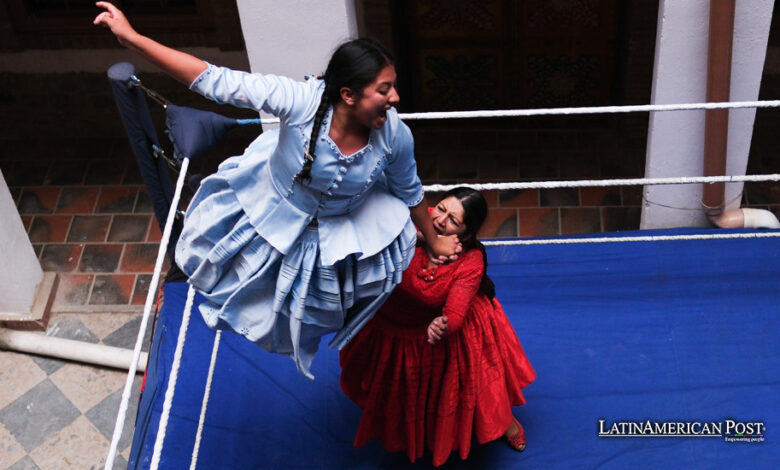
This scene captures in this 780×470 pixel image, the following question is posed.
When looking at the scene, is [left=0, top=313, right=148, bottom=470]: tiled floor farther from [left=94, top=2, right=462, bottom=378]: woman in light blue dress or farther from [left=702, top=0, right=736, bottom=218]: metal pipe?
[left=702, top=0, right=736, bottom=218]: metal pipe

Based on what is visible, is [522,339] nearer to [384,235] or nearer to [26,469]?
[384,235]

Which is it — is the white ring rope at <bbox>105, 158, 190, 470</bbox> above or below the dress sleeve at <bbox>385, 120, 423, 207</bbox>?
below

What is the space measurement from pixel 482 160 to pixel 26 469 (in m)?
2.88

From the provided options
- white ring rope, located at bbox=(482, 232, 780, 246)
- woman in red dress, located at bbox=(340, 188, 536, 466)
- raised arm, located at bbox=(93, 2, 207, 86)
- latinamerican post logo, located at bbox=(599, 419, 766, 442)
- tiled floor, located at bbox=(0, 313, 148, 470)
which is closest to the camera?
raised arm, located at bbox=(93, 2, 207, 86)

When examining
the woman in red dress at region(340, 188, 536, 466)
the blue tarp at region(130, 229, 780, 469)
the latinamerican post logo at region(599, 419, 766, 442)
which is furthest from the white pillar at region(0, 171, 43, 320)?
the latinamerican post logo at region(599, 419, 766, 442)

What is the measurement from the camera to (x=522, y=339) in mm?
3428

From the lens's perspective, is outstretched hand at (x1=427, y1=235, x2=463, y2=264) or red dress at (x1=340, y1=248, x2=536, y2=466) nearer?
outstretched hand at (x1=427, y1=235, x2=463, y2=264)

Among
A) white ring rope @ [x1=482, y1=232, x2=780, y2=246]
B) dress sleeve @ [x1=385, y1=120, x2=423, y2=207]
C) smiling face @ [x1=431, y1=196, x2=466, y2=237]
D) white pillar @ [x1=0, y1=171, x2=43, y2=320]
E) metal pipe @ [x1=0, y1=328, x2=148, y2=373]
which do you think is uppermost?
dress sleeve @ [x1=385, y1=120, x2=423, y2=207]

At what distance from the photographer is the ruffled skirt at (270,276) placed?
237 centimetres

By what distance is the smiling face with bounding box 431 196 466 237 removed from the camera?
2.56 m

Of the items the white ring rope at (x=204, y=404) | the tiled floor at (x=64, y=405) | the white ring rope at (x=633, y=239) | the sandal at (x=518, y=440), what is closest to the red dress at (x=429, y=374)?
the sandal at (x=518, y=440)

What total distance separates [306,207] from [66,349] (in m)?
2.77

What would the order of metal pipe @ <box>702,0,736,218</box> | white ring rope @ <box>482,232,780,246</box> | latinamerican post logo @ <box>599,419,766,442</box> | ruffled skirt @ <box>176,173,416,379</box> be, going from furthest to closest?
1. metal pipe @ <box>702,0,736,218</box>
2. white ring rope @ <box>482,232,780,246</box>
3. latinamerican post logo @ <box>599,419,766,442</box>
4. ruffled skirt @ <box>176,173,416,379</box>

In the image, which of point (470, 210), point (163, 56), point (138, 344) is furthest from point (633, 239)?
point (163, 56)
